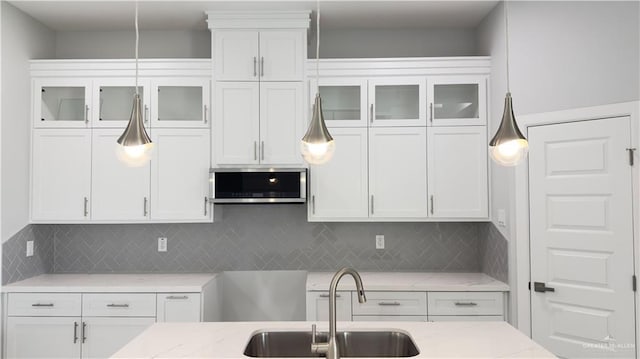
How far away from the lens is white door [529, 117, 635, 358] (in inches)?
97.2

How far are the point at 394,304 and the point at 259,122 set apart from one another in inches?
63.1

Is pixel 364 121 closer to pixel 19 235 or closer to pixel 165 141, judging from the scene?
pixel 165 141

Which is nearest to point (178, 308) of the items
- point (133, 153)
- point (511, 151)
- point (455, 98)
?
point (133, 153)

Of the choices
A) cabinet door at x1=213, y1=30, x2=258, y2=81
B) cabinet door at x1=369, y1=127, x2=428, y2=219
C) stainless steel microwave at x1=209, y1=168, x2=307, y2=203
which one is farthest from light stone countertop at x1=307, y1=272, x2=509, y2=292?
cabinet door at x1=213, y1=30, x2=258, y2=81

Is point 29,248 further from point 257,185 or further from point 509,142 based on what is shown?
point 509,142

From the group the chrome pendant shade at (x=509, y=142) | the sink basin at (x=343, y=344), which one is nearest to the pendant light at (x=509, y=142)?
the chrome pendant shade at (x=509, y=142)

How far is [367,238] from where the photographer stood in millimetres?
3635

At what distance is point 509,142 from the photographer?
1.72m

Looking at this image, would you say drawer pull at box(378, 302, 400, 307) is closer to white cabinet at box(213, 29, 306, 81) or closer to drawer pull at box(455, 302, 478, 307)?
drawer pull at box(455, 302, 478, 307)

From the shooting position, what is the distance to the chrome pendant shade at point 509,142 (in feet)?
5.62

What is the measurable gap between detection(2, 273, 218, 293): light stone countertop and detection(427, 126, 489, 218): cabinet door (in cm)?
181

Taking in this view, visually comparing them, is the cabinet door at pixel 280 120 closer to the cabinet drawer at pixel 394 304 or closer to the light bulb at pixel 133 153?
the cabinet drawer at pixel 394 304

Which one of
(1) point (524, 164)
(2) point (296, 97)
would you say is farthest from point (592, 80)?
(2) point (296, 97)

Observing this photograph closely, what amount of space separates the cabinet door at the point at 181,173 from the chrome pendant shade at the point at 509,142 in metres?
2.18
